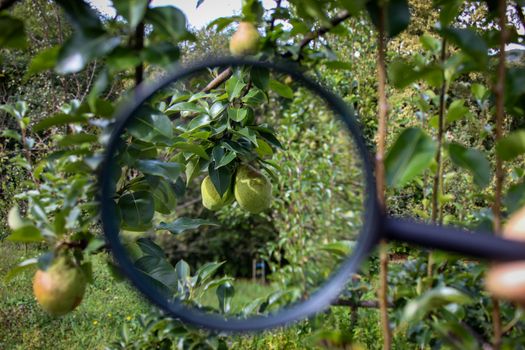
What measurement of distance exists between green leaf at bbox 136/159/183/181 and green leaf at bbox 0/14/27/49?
245 mm

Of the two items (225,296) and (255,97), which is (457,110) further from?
(225,296)

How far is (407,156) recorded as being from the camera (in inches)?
21.4

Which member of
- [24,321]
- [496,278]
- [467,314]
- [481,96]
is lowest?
[24,321]

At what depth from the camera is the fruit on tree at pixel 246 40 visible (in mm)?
782

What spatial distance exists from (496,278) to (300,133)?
2.00 metres

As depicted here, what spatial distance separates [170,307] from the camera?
555 millimetres

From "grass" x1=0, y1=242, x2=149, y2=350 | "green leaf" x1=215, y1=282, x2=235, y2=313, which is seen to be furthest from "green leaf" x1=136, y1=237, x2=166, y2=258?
"grass" x1=0, y1=242, x2=149, y2=350

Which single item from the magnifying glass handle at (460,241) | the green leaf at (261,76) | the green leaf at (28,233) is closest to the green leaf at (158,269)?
the green leaf at (28,233)

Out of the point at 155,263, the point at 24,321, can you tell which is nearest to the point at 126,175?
the point at 155,263

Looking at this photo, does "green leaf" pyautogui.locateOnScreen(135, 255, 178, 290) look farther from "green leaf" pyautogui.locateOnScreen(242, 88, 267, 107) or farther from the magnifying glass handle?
the magnifying glass handle

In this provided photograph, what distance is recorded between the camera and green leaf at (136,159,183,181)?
75 cm

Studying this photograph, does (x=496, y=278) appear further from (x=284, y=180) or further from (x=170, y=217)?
(x=284, y=180)

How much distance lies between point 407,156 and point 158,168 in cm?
37

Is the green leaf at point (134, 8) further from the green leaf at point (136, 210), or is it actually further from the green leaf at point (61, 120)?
the green leaf at point (136, 210)
